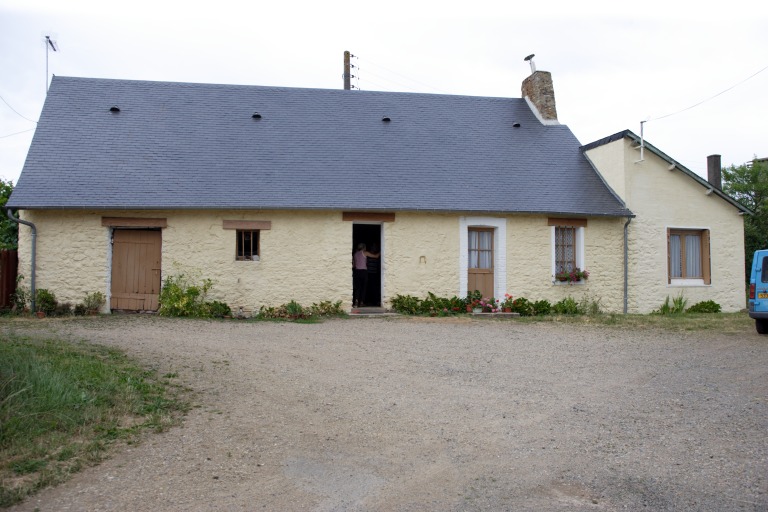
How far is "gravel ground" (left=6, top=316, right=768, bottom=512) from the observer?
404cm

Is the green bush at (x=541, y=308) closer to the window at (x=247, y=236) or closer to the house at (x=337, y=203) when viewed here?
the house at (x=337, y=203)

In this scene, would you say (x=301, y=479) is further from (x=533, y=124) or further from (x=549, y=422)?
(x=533, y=124)

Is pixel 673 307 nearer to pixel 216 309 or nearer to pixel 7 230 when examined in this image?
pixel 216 309

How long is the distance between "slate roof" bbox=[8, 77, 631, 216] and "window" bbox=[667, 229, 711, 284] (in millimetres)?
1918

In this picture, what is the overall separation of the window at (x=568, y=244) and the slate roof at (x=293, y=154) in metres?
0.47

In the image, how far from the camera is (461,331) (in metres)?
11.8

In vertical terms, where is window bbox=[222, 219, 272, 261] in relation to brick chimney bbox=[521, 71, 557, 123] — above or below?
below

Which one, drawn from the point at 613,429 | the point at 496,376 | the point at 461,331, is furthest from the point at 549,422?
the point at 461,331

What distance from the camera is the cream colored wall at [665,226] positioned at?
51.5 ft

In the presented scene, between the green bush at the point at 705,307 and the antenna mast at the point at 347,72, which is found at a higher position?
the antenna mast at the point at 347,72

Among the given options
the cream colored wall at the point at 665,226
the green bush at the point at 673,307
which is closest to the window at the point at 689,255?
the cream colored wall at the point at 665,226

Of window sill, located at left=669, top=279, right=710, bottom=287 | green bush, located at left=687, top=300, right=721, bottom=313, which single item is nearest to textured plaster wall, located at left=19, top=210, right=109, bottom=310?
window sill, located at left=669, top=279, right=710, bottom=287

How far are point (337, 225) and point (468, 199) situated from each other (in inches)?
125

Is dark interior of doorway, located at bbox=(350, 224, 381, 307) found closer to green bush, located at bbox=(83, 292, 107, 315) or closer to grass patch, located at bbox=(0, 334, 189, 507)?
green bush, located at bbox=(83, 292, 107, 315)
